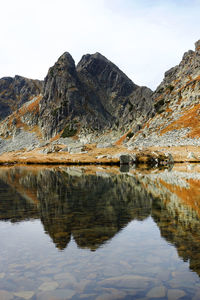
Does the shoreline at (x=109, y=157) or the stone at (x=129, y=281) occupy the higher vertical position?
the shoreline at (x=109, y=157)

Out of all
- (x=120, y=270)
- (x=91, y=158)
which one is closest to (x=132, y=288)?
(x=120, y=270)

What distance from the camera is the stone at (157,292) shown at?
9.52m

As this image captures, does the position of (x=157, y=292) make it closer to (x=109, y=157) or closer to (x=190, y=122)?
(x=109, y=157)

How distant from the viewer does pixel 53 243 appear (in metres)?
15.4

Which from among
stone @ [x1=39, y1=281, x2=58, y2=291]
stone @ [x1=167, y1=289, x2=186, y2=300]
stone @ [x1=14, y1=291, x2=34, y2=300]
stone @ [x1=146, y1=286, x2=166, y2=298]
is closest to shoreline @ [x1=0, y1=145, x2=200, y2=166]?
stone @ [x1=146, y1=286, x2=166, y2=298]

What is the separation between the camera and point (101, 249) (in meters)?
14.2

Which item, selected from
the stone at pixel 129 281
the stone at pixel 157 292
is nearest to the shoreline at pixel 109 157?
the stone at pixel 129 281

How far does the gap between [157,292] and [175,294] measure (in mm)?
638

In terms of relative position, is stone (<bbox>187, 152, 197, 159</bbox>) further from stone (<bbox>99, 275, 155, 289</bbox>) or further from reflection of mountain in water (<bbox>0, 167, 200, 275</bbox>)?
stone (<bbox>99, 275, 155, 289</bbox>)

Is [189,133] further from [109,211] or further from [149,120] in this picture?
[109,211]

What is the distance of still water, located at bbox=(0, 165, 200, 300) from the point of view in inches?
400

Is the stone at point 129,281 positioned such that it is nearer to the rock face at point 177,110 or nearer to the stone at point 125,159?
the stone at point 125,159

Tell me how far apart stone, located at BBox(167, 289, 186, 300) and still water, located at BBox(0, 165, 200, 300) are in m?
0.03

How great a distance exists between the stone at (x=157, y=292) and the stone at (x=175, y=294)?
21 cm
